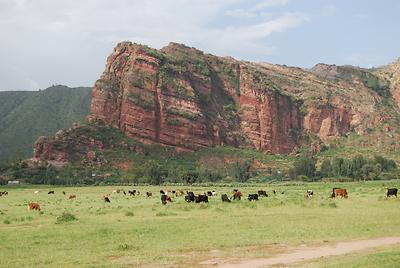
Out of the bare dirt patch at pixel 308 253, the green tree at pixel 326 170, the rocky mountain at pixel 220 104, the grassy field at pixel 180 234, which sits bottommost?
the bare dirt patch at pixel 308 253

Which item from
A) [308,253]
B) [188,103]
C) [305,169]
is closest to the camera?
[308,253]

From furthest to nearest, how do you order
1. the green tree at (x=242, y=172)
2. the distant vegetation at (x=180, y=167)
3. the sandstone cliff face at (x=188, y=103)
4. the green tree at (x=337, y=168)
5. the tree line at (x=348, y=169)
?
the sandstone cliff face at (x=188, y=103) → the green tree at (x=242, y=172) → the green tree at (x=337, y=168) → the distant vegetation at (x=180, y=167) → the tree line at (x=348, y=169)

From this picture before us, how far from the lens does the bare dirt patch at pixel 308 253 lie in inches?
623

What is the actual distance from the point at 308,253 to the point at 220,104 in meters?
156

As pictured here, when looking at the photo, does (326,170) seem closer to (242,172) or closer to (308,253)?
(242,172)

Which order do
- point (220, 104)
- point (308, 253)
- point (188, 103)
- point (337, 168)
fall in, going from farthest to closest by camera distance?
1. point (220, 104)
2. point (188, 103)
3. point (337, 168)
4. point (308, 253)

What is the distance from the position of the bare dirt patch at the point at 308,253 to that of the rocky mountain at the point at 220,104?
117185mm

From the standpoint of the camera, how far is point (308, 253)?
17578 mm

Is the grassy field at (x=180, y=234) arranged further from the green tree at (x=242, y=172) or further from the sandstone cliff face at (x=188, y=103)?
the sandstone cliff face at (x=188, y=103)

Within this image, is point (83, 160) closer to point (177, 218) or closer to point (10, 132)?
point (10, 132)

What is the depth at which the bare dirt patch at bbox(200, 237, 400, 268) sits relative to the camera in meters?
15.8

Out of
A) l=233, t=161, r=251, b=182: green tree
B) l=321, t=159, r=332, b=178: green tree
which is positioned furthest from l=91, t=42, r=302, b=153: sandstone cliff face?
l=321, t=159, r=332, b=178: green tree

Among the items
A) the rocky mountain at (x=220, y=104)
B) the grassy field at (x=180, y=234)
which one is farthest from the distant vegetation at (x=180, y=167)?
the grassy field at (x=180, y=234)

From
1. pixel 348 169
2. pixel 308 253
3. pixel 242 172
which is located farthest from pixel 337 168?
pixel 308 253
